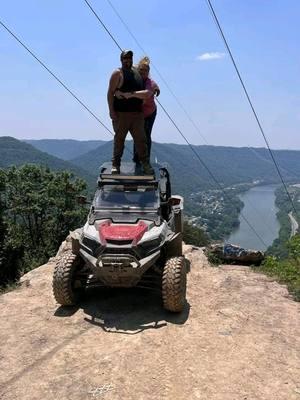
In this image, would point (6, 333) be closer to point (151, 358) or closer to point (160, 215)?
point (151, 358)

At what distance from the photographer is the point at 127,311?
→ 8141 millimetres

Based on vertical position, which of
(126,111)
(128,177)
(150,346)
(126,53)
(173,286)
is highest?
(126,53)

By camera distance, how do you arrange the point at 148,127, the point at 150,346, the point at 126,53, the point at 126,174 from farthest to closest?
1. the point at 148,127
2. the point at 126,174
3. the point at 126,53
4. the point at 150,346

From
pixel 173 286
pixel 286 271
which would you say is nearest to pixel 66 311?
pixel 173 286

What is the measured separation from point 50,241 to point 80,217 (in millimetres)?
3286

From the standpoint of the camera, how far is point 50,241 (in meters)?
39.1

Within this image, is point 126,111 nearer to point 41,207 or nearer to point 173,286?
point 173,286

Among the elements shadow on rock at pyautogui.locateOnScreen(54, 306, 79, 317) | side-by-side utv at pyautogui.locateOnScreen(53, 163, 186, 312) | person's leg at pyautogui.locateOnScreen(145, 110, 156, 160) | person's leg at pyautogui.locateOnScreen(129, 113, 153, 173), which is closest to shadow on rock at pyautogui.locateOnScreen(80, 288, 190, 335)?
shadow on rock at pyautogui.locateOnScreen(54, 306, 79, 317)

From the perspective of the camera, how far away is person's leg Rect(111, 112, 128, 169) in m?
9.65

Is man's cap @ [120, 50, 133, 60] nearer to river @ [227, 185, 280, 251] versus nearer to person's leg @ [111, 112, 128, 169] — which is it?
person's leg @ [111, 112, 128, 169]

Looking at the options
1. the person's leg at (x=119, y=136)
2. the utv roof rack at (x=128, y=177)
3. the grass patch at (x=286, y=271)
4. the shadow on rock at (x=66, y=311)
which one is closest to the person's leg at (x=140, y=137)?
the person's leg at (x=119, y=136)

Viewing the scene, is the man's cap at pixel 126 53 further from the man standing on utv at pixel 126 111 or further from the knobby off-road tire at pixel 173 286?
the knobby off-road tire at pixel 173 286

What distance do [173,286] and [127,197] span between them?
87.6 inches

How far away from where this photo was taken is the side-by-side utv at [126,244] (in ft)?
24.8
